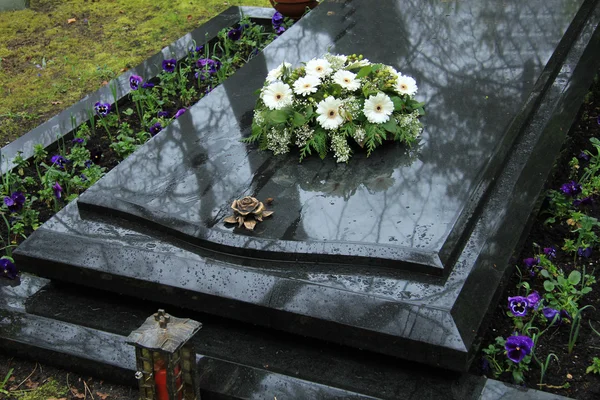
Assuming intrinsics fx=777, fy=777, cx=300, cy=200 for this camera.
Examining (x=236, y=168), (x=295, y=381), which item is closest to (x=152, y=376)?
(x=295, y=381)

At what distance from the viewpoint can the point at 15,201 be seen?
13.2 ft

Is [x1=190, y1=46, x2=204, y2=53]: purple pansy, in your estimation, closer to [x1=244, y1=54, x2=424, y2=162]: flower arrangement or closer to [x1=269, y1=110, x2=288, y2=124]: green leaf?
[x1=244, y1=54, x2=424, y2=162]: flower arrangement

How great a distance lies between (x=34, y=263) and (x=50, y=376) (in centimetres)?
51

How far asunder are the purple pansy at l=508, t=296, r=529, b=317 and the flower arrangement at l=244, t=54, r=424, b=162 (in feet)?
2.91

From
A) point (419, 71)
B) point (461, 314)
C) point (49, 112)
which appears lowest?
point (49, 112)

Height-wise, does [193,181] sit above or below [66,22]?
above

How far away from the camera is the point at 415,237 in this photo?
10.2ft

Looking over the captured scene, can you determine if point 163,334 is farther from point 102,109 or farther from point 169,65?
point 169,65

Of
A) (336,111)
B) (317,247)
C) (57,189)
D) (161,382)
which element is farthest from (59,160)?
Answer: (161,382)

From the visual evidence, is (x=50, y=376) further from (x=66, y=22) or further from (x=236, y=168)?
(x=66, y=22)

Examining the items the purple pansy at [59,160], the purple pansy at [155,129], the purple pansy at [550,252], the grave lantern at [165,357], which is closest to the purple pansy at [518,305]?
the purple pansy at [550,252]

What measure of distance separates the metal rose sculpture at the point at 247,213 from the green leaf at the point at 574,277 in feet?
4.43

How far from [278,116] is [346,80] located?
371 mm

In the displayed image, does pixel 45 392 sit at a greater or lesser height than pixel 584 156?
lesser
